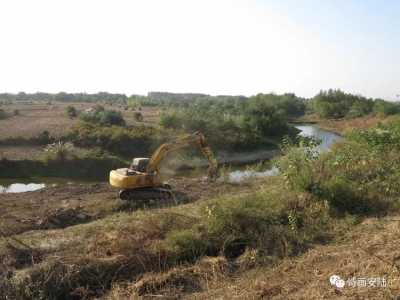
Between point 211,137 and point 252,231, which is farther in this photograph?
point 211,137

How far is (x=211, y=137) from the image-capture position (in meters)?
32.2

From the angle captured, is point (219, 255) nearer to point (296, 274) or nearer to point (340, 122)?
point (296, 274)

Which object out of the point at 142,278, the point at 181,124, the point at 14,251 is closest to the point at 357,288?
A: the point at 142,278

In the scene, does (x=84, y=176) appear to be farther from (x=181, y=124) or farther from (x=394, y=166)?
(x=394, y=166)

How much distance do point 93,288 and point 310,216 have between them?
486 centimetres

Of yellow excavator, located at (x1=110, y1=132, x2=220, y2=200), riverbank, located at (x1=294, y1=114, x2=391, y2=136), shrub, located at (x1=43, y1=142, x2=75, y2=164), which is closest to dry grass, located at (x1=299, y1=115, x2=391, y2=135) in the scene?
riverbank, located at (x1=294, y1=114, x2=391, y2=136)

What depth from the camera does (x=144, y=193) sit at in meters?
13.7

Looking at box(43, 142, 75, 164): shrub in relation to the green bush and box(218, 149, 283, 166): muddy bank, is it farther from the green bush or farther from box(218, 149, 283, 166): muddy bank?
the green bush

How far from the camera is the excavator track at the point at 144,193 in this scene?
44.8 feet

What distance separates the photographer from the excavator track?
13.7 meters

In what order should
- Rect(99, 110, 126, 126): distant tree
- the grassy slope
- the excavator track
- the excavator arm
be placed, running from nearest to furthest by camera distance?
the grassy slope < the excavator arm < the excavator track < Rect(99, 110, 126, 126): distant tree

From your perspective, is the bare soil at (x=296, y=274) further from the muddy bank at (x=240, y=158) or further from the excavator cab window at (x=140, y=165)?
the muddy bank at (x=240, y=158)

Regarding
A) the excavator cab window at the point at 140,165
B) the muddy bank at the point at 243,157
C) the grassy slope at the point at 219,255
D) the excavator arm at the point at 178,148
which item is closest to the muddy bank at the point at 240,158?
the muddy bank at the point at 243,157

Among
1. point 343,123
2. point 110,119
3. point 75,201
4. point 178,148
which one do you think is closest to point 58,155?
point 75,201
